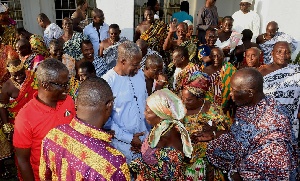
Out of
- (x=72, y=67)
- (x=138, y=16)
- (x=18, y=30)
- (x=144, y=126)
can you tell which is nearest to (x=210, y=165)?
(x=144, y=126)

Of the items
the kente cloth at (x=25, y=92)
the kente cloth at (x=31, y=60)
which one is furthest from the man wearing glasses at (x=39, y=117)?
the kente cloth at (x=31, y=60)

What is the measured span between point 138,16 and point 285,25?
14.9 ft

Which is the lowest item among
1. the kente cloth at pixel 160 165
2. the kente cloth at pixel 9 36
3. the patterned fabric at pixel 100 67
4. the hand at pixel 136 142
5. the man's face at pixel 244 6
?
the hand at pixel 136 142

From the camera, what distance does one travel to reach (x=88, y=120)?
2027 mm

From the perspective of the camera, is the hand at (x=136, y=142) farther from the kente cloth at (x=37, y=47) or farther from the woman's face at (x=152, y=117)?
the kente cloth at (x=37, y=47)

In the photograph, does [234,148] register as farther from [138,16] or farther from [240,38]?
[138,16]

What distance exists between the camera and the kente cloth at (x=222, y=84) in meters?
4.64

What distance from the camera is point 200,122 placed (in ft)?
10.8

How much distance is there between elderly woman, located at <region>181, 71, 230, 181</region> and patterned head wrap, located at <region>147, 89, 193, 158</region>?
0.75 meters

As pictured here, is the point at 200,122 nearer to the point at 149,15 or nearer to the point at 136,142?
the point at 136,142

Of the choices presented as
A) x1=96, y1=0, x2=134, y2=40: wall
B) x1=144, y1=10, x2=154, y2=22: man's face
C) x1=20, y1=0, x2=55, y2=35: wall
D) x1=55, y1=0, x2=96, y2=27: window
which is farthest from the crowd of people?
x1=55, y1=0, x2=96, y2=27: window

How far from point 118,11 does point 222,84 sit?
3.48 m

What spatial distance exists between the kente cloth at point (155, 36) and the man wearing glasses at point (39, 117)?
13.2ft

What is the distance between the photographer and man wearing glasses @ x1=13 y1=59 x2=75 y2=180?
2.58 meters
